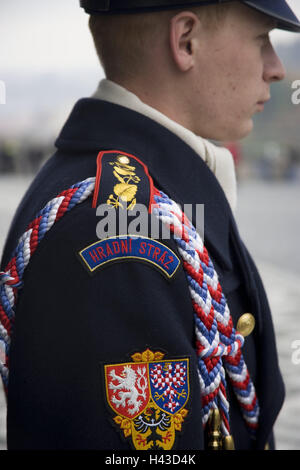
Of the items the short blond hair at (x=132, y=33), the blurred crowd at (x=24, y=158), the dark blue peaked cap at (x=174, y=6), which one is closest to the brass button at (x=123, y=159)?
the short blond hair at (x=132, y=33)

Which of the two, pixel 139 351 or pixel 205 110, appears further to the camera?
pixel 205 110

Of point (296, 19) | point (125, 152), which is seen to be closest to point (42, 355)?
point (125, 152)

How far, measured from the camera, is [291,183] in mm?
19938

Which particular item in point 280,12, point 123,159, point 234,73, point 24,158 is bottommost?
point 123,159

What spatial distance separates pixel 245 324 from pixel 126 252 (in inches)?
16.1

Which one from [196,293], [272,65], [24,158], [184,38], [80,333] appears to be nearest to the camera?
[80,333]

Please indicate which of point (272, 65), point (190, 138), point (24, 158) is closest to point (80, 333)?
point (190, 138)

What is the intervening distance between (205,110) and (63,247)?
1.71ft

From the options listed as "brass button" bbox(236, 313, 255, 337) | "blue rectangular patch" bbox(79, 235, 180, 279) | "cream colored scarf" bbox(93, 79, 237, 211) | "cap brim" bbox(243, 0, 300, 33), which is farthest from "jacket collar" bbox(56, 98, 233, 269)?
"cap brim" bbox(243, 0, 300, 33)

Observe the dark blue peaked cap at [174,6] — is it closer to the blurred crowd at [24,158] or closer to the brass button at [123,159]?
the brass button at [123,159]

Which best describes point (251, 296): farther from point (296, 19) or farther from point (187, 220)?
point (296, 19)

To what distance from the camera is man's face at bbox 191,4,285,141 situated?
1659 millimetres

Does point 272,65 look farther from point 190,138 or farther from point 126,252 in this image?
point 126,252

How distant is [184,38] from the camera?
5.37 feet
